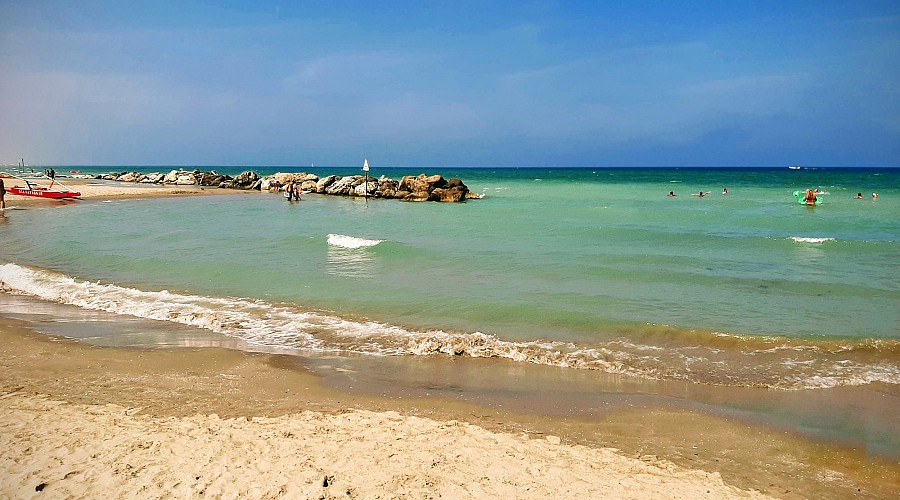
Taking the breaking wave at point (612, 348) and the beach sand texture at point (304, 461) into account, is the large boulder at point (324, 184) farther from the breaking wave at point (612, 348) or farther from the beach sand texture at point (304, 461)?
the beach sand texture at point (304, 461)

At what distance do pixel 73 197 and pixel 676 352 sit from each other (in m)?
45.3

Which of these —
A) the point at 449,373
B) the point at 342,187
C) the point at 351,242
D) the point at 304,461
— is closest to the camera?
the point at 304,461

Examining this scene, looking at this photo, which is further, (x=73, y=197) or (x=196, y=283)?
(x=73, y=197)

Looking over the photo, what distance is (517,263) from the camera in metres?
15.6

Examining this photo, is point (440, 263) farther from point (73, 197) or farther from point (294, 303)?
point (73, 197)

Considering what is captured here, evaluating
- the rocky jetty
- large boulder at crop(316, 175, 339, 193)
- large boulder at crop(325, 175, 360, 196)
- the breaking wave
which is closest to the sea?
the breaking wave

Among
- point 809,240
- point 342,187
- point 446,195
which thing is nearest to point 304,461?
point 809,240

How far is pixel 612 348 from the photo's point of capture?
8523mm

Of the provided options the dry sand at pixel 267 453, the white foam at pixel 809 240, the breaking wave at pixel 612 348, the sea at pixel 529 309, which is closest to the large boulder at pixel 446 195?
the sea at pixel 529 309

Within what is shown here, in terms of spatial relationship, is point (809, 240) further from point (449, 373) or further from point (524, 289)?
point (449, 373)

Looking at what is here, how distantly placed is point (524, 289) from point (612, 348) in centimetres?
399

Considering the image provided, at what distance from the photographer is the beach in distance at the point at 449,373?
186 inches

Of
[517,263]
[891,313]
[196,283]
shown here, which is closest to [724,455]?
[891,313]

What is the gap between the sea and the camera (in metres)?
7.06
